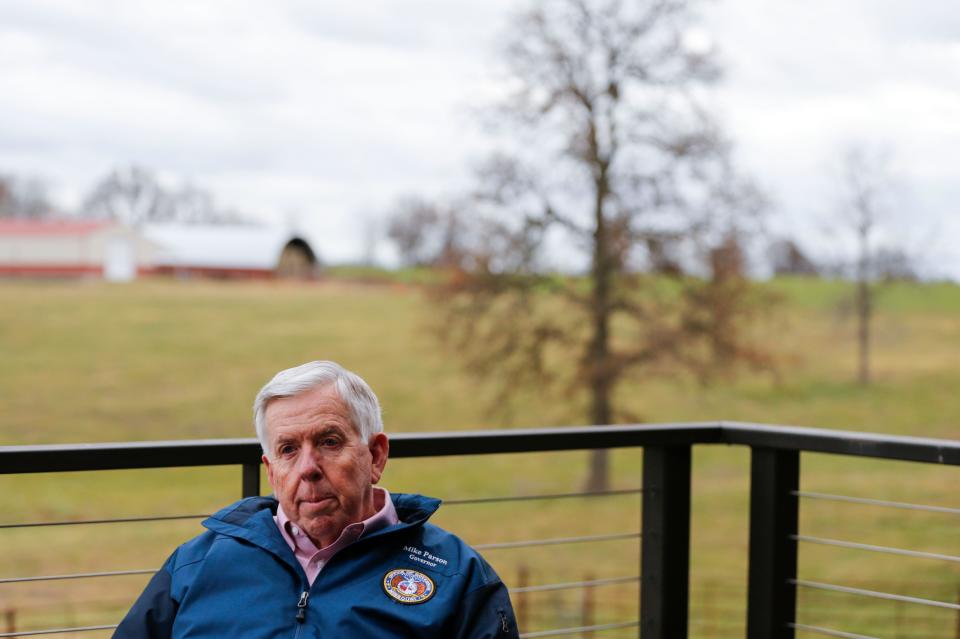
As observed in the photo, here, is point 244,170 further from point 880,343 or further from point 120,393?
point 880,343

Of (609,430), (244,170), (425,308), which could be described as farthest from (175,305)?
(609,430)

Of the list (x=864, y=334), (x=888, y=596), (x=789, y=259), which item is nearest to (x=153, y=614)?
(x=888, y=596)

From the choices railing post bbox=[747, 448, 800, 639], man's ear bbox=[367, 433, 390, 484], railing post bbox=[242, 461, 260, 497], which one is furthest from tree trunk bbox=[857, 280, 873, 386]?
man's ear bbox=[367, 433, 390, 484]

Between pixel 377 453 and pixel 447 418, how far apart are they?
24053 millimetres

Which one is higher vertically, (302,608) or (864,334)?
(302,608)

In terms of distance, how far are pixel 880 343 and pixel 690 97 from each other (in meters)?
16.2

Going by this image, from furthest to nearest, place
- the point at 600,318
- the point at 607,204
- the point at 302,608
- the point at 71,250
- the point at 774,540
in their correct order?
the point at 71,250, the point at 600,318, the point at 607,204, the point at 774,540, the point at 302,608

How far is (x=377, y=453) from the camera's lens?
211 centimetres

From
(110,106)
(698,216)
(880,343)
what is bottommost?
(880,343)

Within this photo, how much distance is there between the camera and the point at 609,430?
2812 mm

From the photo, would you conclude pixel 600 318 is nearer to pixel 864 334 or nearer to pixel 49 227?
pixel 864 334

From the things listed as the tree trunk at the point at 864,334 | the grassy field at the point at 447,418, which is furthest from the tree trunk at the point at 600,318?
the tree trunk at the point at 864,334

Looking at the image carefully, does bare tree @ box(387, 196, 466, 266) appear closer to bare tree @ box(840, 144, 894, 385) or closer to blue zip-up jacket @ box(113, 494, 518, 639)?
bare tree @ box(840, 144, 894, 385)

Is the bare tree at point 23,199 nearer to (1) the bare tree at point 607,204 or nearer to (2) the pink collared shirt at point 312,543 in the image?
(1) the bare tree at point 607,204
